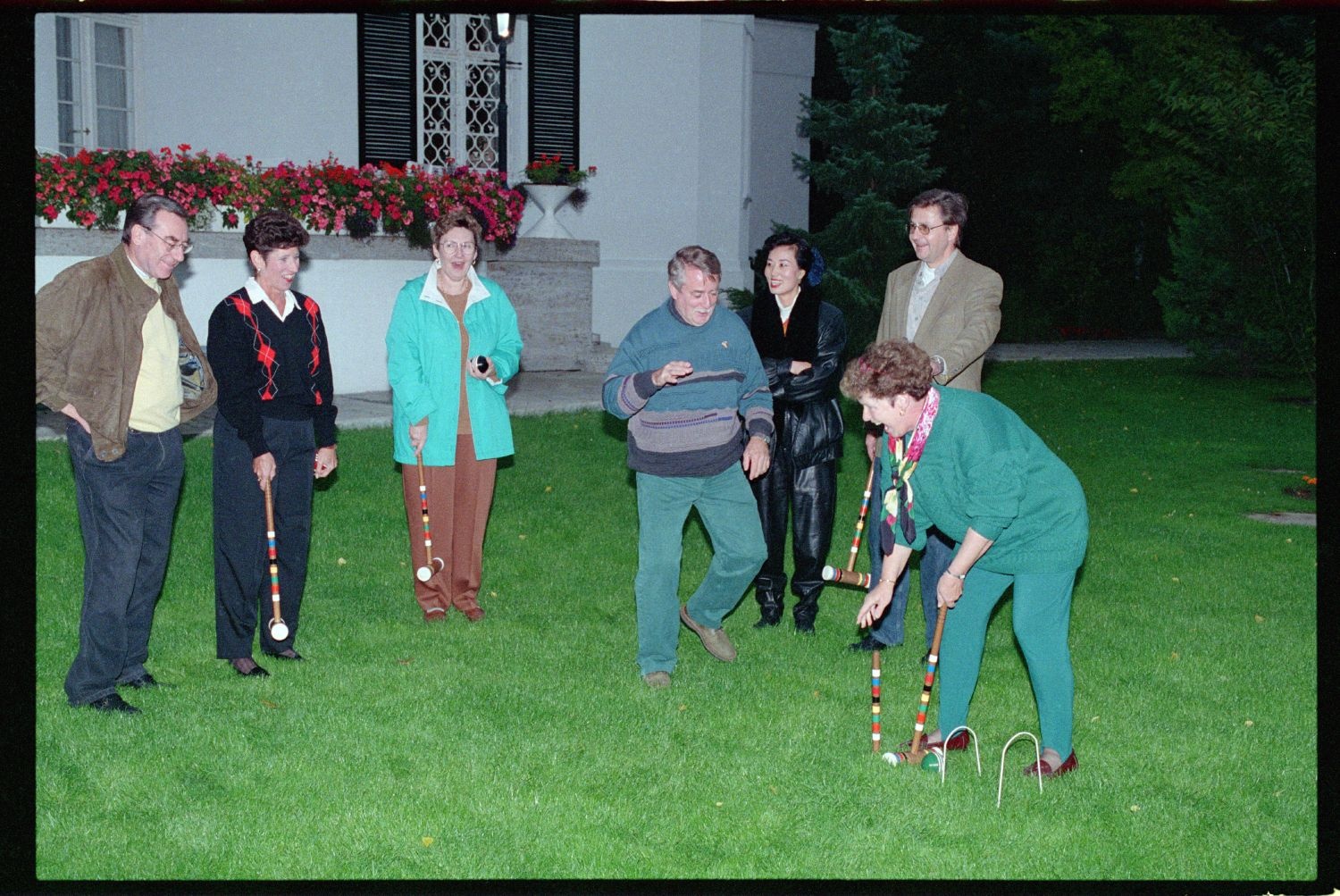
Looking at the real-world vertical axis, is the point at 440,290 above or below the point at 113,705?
above

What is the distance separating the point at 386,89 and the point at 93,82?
3394 millimetres

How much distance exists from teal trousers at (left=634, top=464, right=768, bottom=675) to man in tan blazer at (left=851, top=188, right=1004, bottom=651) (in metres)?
0.67

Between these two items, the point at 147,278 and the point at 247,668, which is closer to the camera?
the point at 147,278

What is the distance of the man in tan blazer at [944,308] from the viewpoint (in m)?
6.71

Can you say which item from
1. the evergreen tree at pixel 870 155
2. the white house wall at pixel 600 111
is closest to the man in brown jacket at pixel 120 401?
the white house wall at pixel 600 111

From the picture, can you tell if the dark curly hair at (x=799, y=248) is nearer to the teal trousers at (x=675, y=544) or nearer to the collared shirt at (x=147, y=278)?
the teal trousers at (x=675, y=544)

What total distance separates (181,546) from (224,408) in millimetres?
3215

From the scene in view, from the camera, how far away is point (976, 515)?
5129mm

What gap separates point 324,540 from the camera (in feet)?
31.9

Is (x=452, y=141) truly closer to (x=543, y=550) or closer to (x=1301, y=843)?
(x=543, y=550)

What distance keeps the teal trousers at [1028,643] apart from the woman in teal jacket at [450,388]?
9.68ft

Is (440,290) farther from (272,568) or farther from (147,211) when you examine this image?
(147,211)

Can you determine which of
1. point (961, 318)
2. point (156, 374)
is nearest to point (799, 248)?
point (961, 318)

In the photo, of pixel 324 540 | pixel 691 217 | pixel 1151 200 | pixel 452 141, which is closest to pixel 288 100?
pixel 452 141
